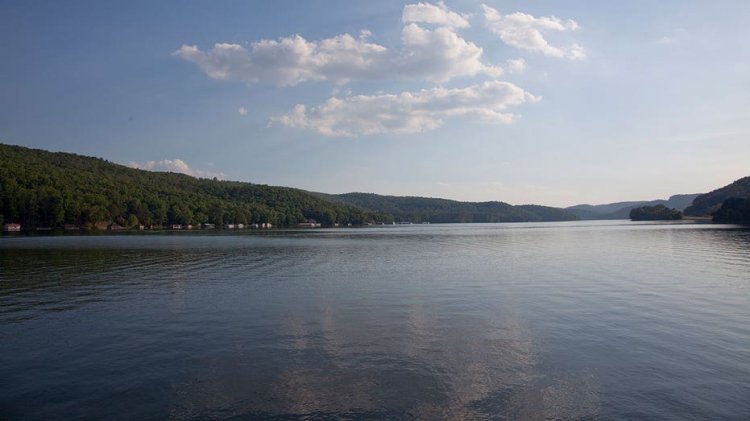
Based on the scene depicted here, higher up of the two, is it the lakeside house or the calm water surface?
the lakeside house

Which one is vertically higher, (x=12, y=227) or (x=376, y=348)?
(x=12, y=227)

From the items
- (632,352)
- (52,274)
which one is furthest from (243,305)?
(52,274)

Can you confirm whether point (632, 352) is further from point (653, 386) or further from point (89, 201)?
point (89, 201)

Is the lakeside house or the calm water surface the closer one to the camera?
the calm water surface

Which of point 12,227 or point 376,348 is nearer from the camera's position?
point 376,348

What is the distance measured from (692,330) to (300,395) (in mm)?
17584

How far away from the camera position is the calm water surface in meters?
12.5

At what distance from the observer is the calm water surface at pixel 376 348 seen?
12477mm

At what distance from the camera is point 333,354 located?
16844 mm

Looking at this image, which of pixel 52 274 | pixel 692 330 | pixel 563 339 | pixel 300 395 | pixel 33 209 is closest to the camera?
pixel 300 395

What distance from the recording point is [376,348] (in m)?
17.6

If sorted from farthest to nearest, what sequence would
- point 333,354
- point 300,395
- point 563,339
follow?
point 563,339 < point 333,354 < point 300,395

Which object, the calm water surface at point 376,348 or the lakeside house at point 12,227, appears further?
the lakeside house at point 12,227

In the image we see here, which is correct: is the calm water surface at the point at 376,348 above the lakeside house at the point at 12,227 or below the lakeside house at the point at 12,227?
below
